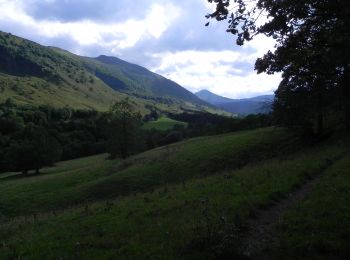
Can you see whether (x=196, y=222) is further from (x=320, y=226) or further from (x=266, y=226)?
(x=320, y=226)

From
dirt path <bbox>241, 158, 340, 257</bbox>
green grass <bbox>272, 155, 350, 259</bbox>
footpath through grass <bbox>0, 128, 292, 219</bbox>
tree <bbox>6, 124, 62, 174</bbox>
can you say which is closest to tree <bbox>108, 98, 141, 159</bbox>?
tree <bbox>6, 124, 62, 174</bbox>

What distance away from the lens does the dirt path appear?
12.4 m

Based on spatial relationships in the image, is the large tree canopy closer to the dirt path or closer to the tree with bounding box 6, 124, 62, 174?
the dirt path

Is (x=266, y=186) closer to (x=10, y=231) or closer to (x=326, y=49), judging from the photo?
(x=326, y=49)

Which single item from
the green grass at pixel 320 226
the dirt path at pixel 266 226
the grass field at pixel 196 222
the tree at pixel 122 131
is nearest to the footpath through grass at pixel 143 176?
the grass field at pixel 196 222

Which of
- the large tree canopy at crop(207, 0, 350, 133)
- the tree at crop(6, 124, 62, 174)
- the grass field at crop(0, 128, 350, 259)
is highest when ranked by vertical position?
the large tree canopy at crop(207, 0, 350, 133)

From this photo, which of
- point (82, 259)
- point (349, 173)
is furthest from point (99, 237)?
point (349, 173)

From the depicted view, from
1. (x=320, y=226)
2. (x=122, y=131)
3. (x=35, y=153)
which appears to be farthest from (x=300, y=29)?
(x=35, y=153)

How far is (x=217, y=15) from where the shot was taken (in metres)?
16.0

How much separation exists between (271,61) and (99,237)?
405 inches

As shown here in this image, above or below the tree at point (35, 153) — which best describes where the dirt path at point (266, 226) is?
above

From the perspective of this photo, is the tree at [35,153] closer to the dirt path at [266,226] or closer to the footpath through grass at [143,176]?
the footpath through grass at [143,176]

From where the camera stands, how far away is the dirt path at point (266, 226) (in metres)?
12.4

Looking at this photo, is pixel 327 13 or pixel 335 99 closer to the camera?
pixel 327 13
